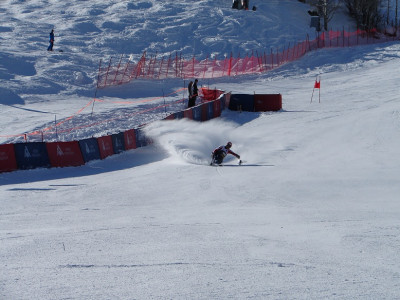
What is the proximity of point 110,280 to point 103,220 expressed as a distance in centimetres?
352

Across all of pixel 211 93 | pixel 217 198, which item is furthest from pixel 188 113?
pixel 217 198

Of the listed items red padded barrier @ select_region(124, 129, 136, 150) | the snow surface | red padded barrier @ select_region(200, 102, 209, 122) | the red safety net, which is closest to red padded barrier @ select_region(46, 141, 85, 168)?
the snow surface

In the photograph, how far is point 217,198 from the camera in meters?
12.4

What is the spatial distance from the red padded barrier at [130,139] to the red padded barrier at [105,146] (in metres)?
0.70

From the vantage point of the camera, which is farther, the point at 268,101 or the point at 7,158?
the point at 268,101

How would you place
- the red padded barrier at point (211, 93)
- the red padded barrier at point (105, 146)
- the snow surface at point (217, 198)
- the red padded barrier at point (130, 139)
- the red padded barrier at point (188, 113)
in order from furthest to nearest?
the red padded barrier at point (211, 93) < the red padded barrier at point (188, 113) < the red padded barrier at point (130, 139) < the red padded barrier at point (105, 146) < the snow surface at point (217, 198)

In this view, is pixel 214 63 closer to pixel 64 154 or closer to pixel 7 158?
pixel 64 154

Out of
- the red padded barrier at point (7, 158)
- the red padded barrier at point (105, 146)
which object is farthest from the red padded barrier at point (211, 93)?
the red padded barrier at point (7, 158)

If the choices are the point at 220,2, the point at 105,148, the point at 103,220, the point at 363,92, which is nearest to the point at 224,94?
the point at 363,92

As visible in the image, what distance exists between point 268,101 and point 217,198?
14255 millimetres

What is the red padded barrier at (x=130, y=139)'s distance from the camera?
63.4ft

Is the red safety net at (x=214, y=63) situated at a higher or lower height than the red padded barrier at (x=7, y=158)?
higher

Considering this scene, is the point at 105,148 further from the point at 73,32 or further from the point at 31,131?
the point at 73,32

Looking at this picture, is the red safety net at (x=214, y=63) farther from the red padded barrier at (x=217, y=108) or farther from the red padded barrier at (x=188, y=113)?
the red padded barrier at (x=188, y=113)
